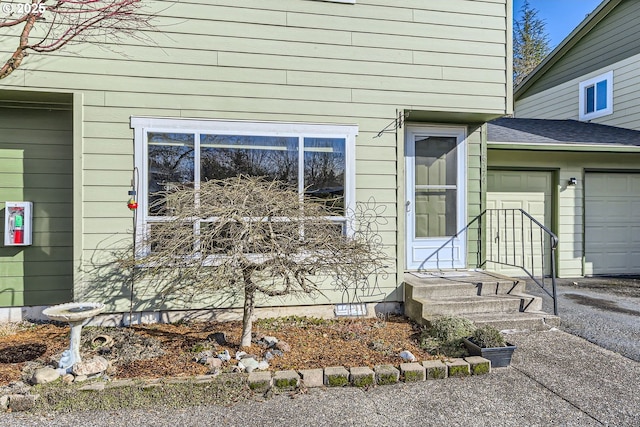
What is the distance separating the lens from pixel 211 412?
2910 mm

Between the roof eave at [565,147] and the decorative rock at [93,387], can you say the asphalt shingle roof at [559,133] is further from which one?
the decorative rock at [93,387]

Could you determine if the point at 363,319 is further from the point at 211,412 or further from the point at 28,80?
the point at 28,80

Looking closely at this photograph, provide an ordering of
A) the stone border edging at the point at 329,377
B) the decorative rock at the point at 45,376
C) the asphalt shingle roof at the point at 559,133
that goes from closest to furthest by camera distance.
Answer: the stone border edging at the point at 329,377
the decorative rock at the point at 45,376
the asphalt shingle roof at the point at 559,133

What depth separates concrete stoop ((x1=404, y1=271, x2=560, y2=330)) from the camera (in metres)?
4.65

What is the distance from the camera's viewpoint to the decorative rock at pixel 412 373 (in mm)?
3399

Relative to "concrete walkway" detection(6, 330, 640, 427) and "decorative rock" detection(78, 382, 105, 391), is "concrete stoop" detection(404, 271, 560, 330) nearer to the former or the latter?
"concrete walkway" detection(6, 330, 640, 427)

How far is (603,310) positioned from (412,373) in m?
3.70

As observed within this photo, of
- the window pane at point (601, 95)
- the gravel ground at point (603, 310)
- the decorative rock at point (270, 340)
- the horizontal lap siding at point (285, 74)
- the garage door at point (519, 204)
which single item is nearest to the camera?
the decorative rock at point (270, 340)

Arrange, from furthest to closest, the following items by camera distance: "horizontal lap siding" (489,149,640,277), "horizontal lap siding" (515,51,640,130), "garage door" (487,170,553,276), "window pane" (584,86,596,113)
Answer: "window pane" (584,86,596,113) → "horizontal lap siding" (515,51,640,130) → "horizontal lap siding" (489,149,640,277) → "garage door" (487,170,553,276)

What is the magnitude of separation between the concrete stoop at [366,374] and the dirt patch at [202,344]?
0.80 feet

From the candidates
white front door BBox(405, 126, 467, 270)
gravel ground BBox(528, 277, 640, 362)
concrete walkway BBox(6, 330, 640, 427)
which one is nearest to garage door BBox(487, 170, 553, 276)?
gravel ground BBox(528, 277, 640, 362)

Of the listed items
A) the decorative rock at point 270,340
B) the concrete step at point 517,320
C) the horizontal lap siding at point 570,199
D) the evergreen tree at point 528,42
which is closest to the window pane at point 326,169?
the decorative rock at point 270,340

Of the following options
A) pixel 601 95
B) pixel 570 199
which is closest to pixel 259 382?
pixel 570 199

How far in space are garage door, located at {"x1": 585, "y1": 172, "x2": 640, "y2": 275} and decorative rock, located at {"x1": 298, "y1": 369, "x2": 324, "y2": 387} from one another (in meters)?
6.98
